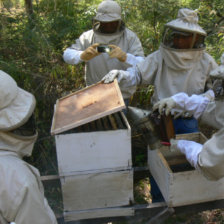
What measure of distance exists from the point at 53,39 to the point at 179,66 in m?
2.39

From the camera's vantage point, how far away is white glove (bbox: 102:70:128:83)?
6.97 feet

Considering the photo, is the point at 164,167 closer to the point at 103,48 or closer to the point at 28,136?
the point at 28,136

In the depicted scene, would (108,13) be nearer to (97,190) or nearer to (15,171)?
(97,190)

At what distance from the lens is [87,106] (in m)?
1.78

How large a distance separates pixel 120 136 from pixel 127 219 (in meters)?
0.61

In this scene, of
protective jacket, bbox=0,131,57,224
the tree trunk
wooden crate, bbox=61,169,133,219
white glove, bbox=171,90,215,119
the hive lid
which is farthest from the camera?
the tree trunk

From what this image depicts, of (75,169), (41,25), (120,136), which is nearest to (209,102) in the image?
(120,136)

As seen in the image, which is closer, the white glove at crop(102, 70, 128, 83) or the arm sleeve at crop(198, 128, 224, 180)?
the arm sleeve at crop(198, 128, 224, 180)

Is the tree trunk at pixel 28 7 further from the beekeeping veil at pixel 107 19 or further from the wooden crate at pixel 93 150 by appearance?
the wooden crate at pixel 93 150

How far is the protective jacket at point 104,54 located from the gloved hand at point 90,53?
12 centimetres

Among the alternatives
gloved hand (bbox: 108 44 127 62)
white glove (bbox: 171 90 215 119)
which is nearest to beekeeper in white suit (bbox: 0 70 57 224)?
white glove (bbox: 171 90 215 119)

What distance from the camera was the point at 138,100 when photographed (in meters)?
3.92

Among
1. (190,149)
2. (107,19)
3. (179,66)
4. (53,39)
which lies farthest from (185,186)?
(53,39)

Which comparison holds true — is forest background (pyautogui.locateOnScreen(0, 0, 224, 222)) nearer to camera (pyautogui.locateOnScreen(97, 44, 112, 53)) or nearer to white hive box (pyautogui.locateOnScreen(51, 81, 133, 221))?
camera (pyautogui.locateOnScreen(97, 44, 112, 53))
